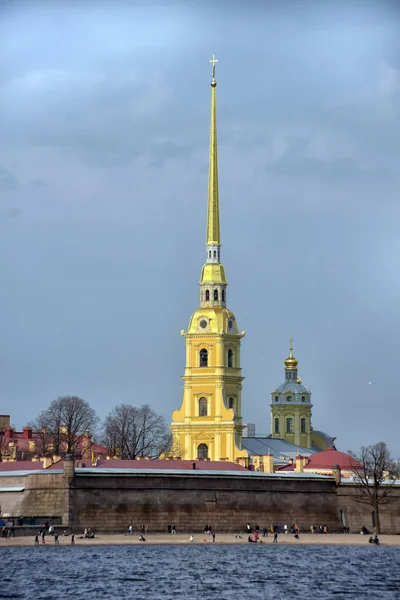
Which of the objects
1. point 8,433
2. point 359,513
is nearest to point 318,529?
point 359,513

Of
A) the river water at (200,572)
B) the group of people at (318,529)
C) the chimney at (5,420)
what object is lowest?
the river water at (200,572)

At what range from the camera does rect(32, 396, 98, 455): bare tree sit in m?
126

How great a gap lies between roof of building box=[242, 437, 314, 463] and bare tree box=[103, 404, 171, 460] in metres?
9.90

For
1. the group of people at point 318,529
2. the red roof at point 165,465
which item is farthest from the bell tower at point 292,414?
the group of people at point 318,529

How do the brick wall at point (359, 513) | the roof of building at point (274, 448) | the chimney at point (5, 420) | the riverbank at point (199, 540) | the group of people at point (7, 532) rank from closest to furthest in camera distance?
the riverbank at point (199, 540), the group of people at point (7, 532), the brick wall at point (359, 513), the roof of building at point (274, 448), the chimney at point (5, 420)

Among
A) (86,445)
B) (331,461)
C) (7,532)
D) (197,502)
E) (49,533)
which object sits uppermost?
(86,445)

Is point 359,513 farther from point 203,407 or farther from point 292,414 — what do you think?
point 292,414

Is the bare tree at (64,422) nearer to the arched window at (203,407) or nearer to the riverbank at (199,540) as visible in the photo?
the arched window at (203,407)

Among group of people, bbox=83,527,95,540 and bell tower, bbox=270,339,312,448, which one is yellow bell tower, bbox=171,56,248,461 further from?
group of people, bbox=83,527,95,540

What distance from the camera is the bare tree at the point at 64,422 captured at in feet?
412

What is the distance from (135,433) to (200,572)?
60.0 m

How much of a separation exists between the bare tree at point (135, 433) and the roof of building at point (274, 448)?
32.5 feet

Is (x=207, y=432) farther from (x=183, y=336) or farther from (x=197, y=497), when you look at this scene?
(x=197, y=497)

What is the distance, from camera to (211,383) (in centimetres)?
13312
